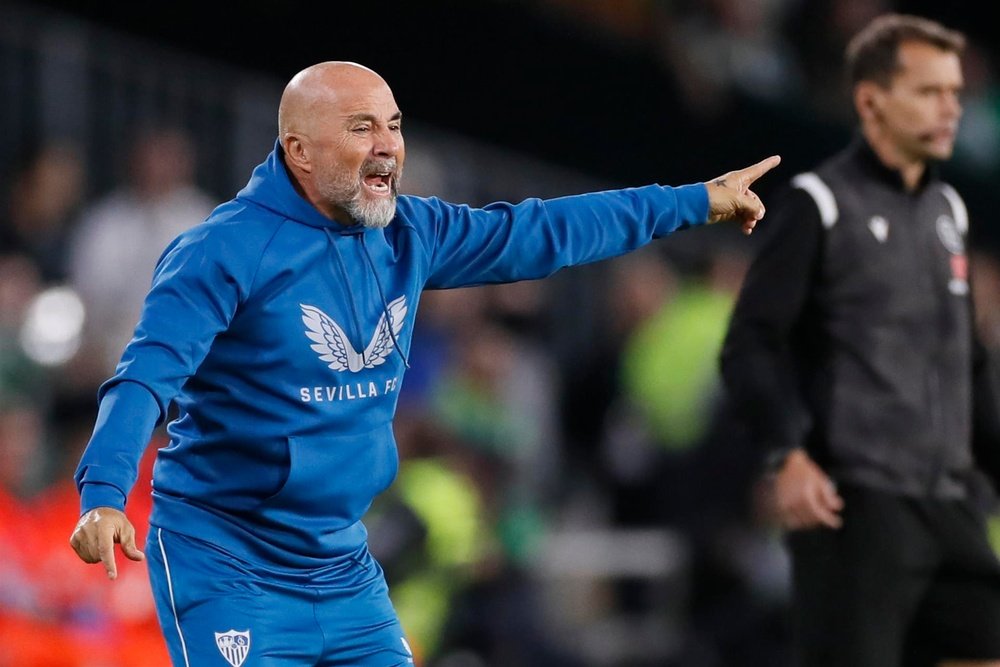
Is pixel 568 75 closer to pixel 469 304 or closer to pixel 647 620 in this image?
pixel 469 304

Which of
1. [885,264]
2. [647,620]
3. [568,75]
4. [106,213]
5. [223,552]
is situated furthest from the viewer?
[568,75]

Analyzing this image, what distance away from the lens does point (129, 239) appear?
381 inches

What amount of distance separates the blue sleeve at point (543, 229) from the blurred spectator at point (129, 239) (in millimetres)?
4880

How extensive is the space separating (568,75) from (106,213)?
128 inches

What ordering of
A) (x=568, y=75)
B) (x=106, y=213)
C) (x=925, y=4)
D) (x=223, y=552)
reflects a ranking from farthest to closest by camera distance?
(x=925, y=4) < (x=568, y=75) < (x=106, y=213) < (x=223, y=552)

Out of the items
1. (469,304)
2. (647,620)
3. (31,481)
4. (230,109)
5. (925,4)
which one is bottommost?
(647,620)

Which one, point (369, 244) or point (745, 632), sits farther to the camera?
point (745, 632)

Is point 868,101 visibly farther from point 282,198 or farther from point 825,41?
point 825,41

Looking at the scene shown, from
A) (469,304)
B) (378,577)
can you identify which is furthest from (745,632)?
(378,577)

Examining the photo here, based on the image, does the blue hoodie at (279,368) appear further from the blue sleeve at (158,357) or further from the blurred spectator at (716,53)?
the blurred spectator at (716,53)

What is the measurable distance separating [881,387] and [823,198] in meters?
0.60

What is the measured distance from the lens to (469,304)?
34.7 feet

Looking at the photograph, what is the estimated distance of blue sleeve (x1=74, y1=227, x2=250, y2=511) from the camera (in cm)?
413

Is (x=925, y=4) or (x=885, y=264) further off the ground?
(x=925, y=4)
